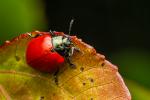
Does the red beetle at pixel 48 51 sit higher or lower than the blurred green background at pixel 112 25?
higher

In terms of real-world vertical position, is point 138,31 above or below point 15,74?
below

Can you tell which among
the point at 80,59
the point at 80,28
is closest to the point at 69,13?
the point at 80,28

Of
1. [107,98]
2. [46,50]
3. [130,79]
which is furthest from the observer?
[130,79]

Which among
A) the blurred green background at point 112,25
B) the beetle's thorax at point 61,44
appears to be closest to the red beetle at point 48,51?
the beetle's thorax at point 61,44

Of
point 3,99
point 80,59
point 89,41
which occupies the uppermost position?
point 80,59

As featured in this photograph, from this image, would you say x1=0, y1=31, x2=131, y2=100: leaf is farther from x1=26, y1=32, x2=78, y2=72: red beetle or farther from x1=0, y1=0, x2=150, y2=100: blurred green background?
x1=0, y1=0, x2=150, y2=100: blurred green background

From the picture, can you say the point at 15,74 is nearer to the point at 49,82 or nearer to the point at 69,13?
the point at 49,82

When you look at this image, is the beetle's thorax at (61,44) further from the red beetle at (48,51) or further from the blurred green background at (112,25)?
the blurred green background at (112,25)
